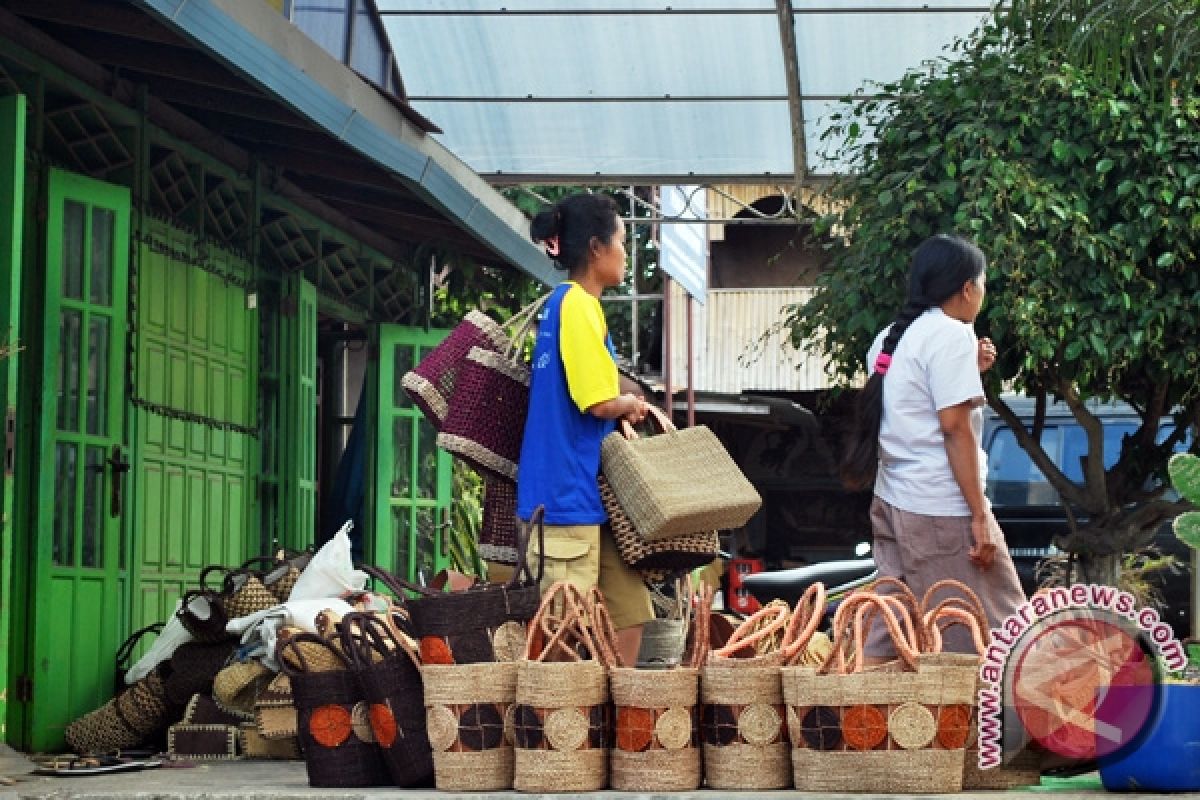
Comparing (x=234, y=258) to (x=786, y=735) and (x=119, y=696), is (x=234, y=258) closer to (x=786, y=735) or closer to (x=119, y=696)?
(x=119, y=696)

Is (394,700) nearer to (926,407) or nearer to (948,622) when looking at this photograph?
(948,622)

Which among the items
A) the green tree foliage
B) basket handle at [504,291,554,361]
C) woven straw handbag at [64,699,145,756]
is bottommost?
woven straw handbag at [64,699,145,756]

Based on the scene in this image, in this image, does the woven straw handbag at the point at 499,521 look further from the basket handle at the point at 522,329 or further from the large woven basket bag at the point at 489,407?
the basket handle at the point at 522,329

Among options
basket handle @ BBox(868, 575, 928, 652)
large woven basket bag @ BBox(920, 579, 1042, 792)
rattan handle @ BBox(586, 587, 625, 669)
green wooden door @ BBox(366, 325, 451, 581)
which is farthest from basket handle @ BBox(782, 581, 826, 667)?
green wooden door @ BBox(366, 325, 451, 581)

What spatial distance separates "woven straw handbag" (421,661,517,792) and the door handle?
290 cm

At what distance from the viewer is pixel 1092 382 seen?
1248cm

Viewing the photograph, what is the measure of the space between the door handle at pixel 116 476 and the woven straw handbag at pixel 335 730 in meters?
2.42

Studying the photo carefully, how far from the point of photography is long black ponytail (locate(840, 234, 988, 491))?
20.1ft

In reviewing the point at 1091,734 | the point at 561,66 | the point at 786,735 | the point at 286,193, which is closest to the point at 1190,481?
the point at 1091,734

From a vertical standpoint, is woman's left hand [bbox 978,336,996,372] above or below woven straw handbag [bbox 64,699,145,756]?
above

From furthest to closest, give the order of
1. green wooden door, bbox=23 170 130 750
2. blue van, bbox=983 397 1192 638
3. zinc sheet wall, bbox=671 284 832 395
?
1. zinc sheet wall, bbox=671 284 832 395
2. blue van, bbox=983 397 1192 638
3. green wooden door, bbox=23 170 130 750

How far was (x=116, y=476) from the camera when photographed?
792 centimetres

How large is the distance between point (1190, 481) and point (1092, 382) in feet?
23.5

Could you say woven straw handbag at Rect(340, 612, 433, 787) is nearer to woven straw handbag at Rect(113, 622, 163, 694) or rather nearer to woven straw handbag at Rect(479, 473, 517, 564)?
woven straw handbag at Rect(479, 473, 517, 564)
